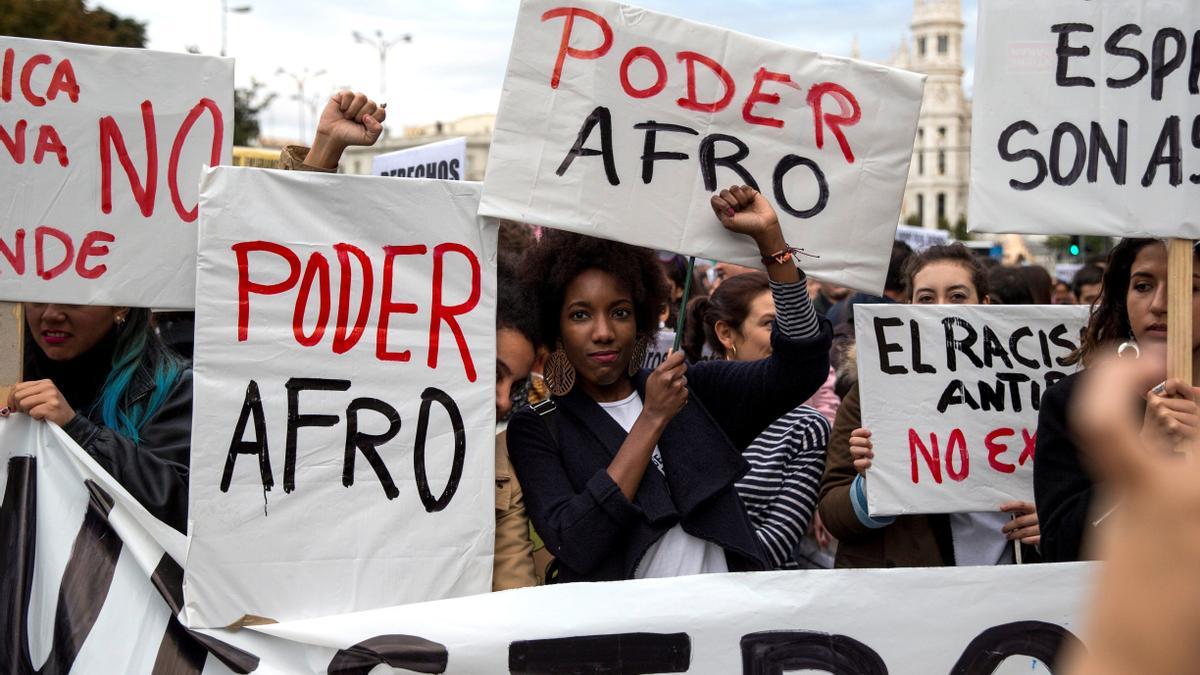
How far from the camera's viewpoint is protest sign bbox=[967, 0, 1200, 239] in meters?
3.18

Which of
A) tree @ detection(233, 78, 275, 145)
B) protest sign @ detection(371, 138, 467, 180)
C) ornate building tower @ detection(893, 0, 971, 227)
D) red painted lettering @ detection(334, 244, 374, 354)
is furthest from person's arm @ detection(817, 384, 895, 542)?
ornate building tower @ detection(893, 0, 971, 227)

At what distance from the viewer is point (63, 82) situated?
121 inches

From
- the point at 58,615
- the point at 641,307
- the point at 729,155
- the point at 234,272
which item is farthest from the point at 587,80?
the point at 58,615

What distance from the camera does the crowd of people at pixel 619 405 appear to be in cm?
297

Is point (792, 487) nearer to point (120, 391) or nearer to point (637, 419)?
point (637, 419)

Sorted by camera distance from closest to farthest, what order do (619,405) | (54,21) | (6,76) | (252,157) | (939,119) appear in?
(6,76) < (619,405) < (252,157) < (54,21) < (939,119)

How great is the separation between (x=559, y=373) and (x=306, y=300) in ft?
2.07

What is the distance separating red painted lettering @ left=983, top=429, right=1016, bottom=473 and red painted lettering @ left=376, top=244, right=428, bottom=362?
5.86 ft

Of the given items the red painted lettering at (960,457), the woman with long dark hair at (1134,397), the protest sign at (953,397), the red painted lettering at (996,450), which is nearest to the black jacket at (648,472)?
the woman with long dark hair at (1134,397)

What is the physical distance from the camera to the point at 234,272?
2900 mm

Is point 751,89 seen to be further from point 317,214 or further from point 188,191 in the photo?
point 188,191

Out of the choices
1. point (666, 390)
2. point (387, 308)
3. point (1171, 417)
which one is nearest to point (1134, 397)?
point (1171, 417)

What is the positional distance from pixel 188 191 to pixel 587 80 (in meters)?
0.99

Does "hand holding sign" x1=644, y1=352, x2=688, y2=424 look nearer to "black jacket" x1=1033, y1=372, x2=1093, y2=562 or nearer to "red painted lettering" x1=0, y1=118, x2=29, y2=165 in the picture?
"black jacket" x1=1033, y1=372, x2=1093, y2=562
